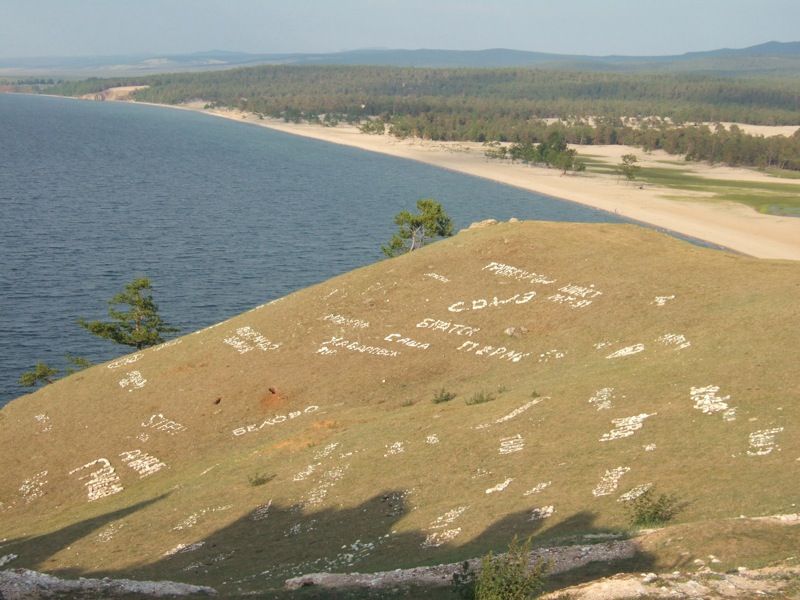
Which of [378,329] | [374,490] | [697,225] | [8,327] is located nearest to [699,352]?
[374,490]


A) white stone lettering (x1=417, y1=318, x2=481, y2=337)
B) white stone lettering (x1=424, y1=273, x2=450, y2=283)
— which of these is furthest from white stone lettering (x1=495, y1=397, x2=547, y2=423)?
white stone lettering (x1=424, y1=273, x2=450, y2=283)

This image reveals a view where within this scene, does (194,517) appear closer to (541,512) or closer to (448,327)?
(541,512)

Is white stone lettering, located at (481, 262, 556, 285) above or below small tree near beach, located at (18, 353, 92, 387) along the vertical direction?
above

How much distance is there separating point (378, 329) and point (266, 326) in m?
9.45

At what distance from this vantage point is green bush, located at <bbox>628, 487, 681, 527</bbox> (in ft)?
89.0

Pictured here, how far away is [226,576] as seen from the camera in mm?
30359

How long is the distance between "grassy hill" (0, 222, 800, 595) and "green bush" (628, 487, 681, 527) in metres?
0.48

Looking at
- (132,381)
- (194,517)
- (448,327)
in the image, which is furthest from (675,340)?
(132,381)

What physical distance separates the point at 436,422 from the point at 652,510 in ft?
57.4

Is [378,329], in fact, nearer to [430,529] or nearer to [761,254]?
[430,529]

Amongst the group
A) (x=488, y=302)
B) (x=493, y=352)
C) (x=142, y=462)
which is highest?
(x=488, y=302)

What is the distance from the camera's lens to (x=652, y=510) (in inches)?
1077

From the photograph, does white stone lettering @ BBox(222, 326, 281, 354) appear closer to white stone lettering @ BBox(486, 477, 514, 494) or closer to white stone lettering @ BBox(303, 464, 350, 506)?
white stone lettering @ BBox(303, 464, 350, 506)

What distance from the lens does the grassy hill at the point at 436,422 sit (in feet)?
101
